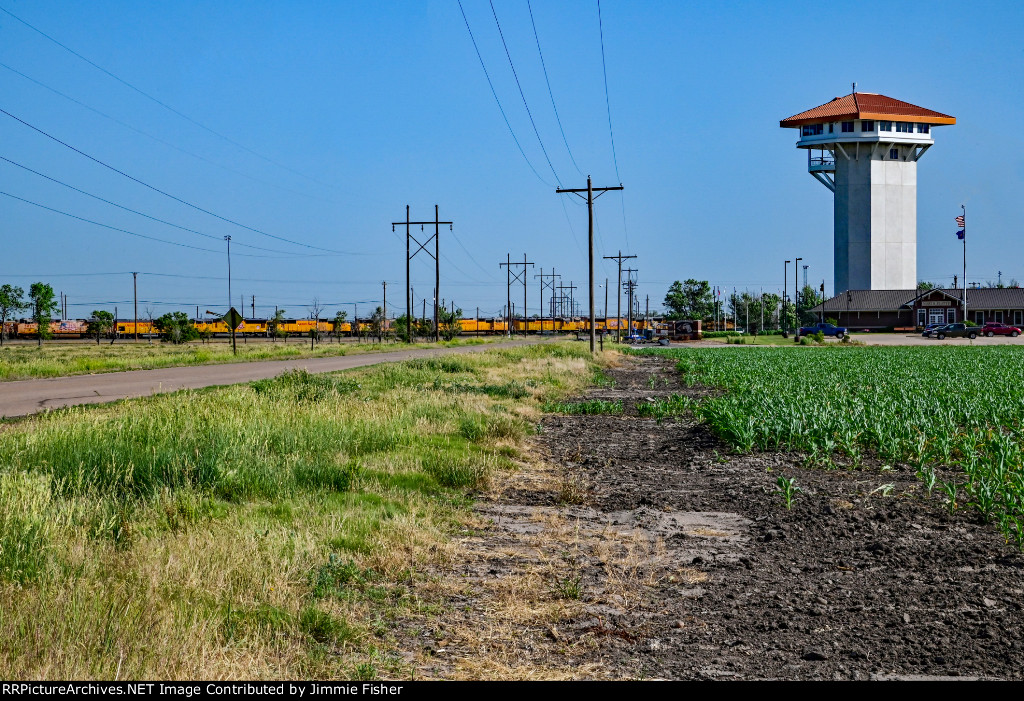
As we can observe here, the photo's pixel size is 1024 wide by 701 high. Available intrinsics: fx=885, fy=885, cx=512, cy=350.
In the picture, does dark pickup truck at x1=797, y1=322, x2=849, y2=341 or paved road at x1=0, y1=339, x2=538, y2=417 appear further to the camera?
dark pickup truck at x1=797, y1=322, x2=849, y2=341

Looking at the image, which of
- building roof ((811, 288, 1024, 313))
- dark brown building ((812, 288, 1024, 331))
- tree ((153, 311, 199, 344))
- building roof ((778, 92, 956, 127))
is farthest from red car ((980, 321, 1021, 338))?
tree ((153, 311, 199, 344))

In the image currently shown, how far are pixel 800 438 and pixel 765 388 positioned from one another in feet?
33.5

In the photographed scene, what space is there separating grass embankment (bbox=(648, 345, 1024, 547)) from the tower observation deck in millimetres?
88863

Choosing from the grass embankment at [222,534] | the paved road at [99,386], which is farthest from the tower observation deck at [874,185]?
the grass embankment at [222,534]

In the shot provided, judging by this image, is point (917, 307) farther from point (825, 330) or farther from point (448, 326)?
point (448, 326)

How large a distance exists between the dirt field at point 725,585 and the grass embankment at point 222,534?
1.85 feet

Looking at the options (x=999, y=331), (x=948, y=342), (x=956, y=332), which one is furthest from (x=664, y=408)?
(x=999, y=331)

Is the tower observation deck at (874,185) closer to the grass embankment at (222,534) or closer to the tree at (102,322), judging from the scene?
the tree at (102,322)

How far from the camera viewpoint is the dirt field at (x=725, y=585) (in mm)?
5172

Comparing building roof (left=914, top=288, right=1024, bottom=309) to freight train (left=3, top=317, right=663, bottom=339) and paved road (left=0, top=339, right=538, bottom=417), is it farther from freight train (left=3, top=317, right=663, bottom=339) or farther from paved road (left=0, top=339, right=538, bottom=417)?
paved road (left=0, top=339, right=538, bottom=417)

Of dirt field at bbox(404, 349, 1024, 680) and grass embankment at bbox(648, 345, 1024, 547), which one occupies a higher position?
grass embankment at bbox(648, 345, 1024, 547)

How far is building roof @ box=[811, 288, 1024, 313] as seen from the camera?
111125 millimetres

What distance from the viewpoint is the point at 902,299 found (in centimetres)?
11144

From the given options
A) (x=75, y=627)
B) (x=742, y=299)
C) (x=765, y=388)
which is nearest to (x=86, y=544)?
(x=75, y=627)
